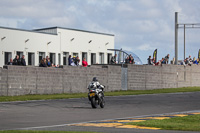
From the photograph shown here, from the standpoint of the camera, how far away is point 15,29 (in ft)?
172

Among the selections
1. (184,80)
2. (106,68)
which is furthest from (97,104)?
(184,80)

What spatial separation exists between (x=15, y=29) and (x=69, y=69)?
1885 cm

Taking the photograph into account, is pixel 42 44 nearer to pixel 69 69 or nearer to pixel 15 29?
pixel 15 29

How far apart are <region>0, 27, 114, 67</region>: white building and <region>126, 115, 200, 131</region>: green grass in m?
38.0

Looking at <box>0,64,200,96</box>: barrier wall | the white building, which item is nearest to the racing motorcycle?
<box>0,64,200,96</box>: barrier wall

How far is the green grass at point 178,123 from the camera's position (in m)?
13.0

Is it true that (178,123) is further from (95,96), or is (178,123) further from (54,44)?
(54,44)

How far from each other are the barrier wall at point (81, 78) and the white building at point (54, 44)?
16.0 metres

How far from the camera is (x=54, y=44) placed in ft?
192

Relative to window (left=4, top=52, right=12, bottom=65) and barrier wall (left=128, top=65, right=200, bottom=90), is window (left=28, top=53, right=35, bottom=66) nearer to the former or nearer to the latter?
window (left=4, top=52, right=12, bottom=65)

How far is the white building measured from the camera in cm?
5209

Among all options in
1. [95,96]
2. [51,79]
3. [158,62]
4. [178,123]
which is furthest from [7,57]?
[178,123]

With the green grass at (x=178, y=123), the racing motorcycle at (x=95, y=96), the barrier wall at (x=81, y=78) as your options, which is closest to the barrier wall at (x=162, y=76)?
the barrier wall at (x=81, y=78)

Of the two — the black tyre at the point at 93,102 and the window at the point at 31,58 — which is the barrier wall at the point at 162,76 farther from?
the black tyre at the point at 93,102
